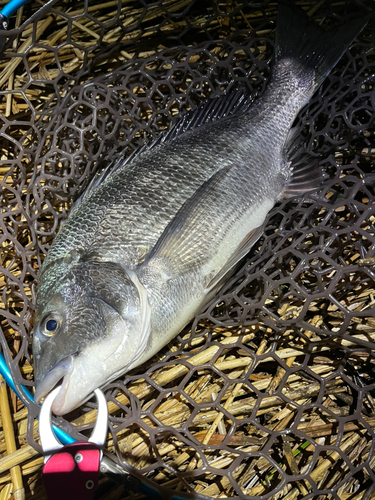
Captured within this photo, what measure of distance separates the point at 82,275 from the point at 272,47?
6.35 ft

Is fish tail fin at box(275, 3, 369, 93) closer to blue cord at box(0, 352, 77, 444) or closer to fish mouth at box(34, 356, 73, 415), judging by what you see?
fish mouth at box(34, 356, 73, 415)

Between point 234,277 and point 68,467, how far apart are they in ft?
3.77

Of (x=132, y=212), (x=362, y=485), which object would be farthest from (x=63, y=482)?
(x=362, y=485)

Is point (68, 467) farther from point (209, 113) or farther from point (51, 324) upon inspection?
point (209, 113)

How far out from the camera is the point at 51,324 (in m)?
1.61

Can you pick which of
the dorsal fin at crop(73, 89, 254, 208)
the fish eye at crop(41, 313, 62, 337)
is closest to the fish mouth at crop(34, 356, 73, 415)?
the fish eye at crop(41, 313, 62, 337)

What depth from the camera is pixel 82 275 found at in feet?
5.63

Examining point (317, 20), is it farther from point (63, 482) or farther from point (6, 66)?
point (63, 482)

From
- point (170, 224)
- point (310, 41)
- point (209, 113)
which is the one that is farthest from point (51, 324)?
point (310, 41)

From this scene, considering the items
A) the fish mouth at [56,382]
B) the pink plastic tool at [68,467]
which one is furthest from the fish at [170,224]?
the pink plastic tool at [68,467]

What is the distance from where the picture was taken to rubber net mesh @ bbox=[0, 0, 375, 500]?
1.89 m

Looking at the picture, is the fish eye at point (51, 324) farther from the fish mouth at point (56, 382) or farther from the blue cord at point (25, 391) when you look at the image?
the blue cord at point (25, 391)

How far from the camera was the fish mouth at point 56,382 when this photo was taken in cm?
150

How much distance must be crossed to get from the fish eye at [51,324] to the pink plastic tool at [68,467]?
0.27m
